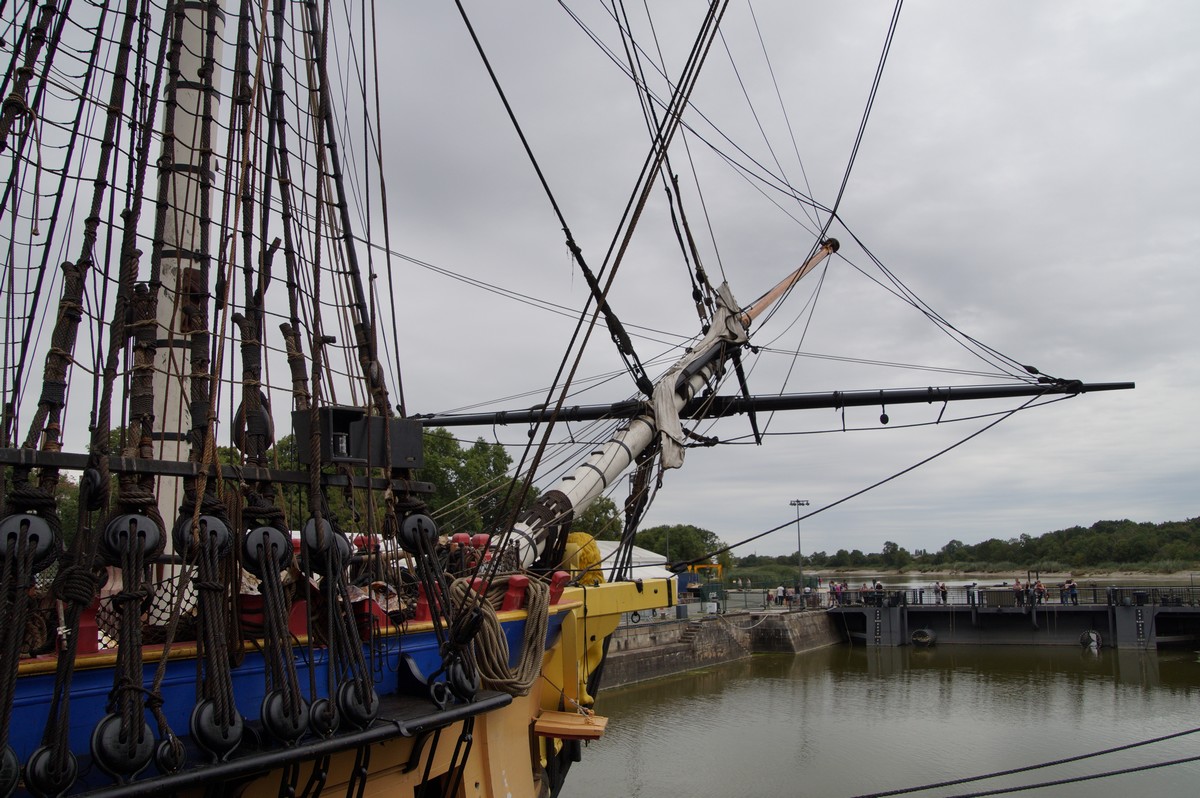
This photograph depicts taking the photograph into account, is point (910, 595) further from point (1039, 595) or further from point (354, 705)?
point (354, 705)

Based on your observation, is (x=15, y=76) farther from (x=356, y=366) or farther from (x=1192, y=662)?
(x=1192, y=662)

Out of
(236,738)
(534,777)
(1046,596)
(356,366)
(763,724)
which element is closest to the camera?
(236,738)

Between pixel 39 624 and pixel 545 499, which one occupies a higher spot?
pixel 545 499

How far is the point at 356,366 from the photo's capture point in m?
6.66

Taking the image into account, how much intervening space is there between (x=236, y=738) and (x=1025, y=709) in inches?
904

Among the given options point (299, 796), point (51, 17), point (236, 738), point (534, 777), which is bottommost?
point (534, 777)

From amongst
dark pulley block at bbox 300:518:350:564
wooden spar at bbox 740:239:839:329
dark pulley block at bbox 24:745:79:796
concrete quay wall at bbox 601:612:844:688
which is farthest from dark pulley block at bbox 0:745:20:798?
concrete quay wall at bbox 601:612:844:688

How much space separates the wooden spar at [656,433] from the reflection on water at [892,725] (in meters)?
8.02

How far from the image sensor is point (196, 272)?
496 cm

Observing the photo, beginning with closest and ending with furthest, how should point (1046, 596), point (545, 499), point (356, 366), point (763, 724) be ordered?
point (356, 366)
point (545, 499)
point (763, 724)
point (1046, 596)

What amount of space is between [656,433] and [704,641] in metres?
21.4

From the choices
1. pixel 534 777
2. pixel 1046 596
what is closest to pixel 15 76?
pixel 534 777

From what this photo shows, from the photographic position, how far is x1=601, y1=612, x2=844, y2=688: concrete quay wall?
26172 millimetres

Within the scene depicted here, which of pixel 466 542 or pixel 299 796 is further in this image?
pixel 466 542
